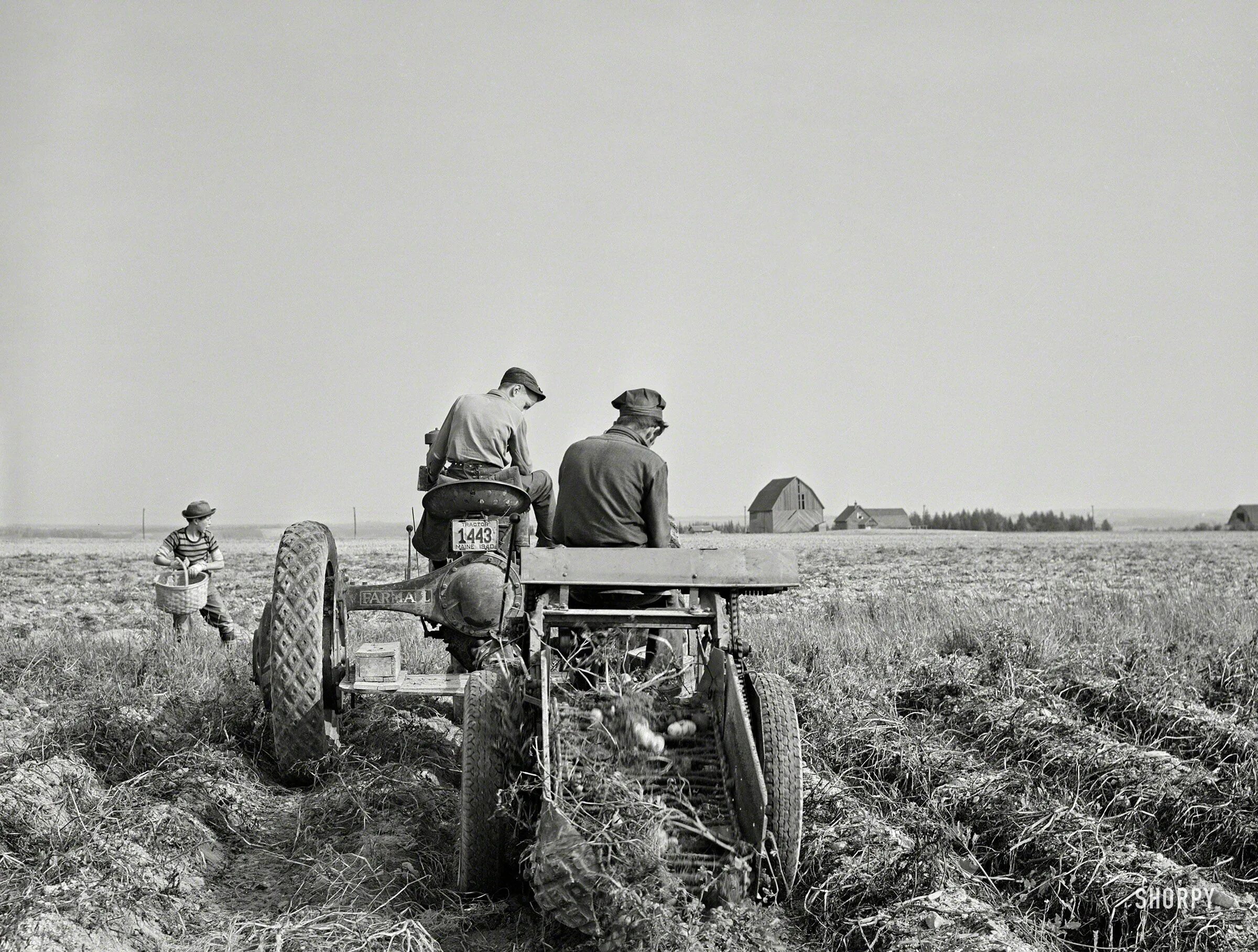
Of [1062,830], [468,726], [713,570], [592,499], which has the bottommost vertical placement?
[1062,830]

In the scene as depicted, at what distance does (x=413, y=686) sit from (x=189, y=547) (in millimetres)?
5453

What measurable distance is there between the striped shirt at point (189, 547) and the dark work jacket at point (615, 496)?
5646 mm

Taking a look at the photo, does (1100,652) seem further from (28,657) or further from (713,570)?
(28,657)

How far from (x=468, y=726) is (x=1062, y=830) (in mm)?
2439

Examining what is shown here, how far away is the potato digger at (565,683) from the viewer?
10.8 ft

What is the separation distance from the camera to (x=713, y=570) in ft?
13.2

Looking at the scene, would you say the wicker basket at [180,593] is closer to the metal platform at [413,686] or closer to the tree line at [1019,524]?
the metal platform at [413,686]

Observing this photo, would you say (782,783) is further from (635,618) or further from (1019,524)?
(1019,524)

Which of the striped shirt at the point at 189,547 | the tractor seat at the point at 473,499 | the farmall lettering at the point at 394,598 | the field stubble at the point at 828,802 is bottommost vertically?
the field stubble at the point at 828,802

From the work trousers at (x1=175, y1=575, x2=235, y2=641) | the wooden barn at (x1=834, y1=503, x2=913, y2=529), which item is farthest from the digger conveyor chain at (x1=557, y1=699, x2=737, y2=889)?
the wooden barn at (x1=834, y1=503, x2=913, y2=529)

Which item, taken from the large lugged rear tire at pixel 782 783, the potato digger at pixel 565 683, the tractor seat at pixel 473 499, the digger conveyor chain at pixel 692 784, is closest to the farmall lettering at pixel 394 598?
the potato digger at pixel 565 683

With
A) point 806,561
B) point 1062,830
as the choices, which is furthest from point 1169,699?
point 806,561

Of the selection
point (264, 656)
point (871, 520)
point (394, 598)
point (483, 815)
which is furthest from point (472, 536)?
point (871, 520)

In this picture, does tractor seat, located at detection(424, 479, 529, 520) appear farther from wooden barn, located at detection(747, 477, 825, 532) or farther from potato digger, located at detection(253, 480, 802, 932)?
wooden barn, located at detection(747, 477, 825, 532)
